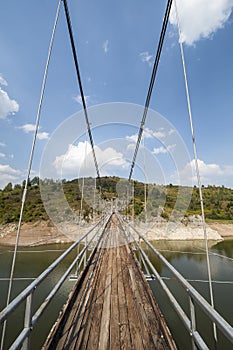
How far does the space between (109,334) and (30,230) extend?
51.6 ft

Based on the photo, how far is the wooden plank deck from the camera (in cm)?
133

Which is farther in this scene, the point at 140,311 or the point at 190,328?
the point at 140,311

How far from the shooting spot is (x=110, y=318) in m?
1.66

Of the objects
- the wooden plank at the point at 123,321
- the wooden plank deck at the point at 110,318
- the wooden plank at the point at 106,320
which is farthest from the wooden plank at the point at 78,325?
the wooden plank at the point at 123,321

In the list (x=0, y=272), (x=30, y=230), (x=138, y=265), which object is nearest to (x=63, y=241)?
(x=30, y=230)

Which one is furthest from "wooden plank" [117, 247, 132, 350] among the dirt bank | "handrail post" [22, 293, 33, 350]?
the dirt bank

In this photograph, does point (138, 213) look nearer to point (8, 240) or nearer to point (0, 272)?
point (8, 240)

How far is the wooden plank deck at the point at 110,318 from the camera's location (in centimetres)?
133

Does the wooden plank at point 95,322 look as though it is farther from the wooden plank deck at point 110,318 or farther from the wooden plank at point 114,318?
the wooden plank at point 114,318

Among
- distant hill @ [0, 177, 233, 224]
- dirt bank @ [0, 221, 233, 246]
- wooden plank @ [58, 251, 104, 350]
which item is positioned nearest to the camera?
wooden plank @ [58, 251, 104, 350]

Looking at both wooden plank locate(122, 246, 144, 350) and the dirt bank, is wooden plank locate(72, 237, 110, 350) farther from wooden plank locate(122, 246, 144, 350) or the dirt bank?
the dirt bank

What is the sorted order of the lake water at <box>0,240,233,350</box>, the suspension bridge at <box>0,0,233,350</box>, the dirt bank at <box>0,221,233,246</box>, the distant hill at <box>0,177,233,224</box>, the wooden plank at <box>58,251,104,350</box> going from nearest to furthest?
1. the suspension bridge at <box>0,0,233,350</box>
2. the wooden plank at <box>58,251,104,350</box>
3. the lake water at <box>0,240,233,350</box>
4. the dirt bank at <box>0,221,233,246</box>
5. the distant hill at <box>0,177,233,224</box>

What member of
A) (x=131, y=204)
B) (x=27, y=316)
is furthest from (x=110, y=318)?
(x=131, y=204)

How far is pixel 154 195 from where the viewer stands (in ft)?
90.7
